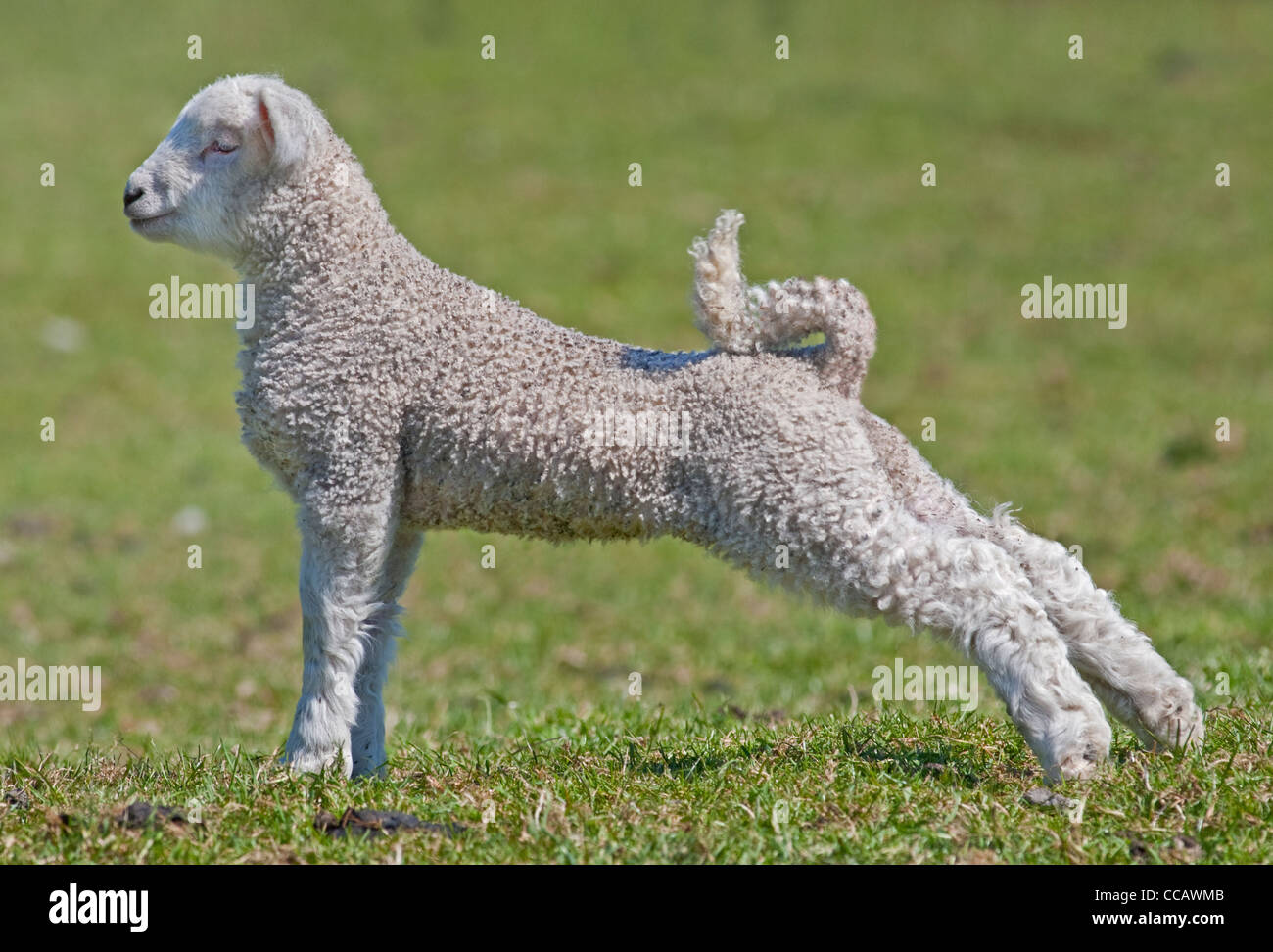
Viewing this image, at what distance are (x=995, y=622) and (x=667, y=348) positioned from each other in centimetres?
1227

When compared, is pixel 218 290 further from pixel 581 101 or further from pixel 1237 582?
pixel 581 101

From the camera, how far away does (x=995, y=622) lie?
4648 millimetres

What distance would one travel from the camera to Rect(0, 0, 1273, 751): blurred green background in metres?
10.2

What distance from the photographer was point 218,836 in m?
4.50

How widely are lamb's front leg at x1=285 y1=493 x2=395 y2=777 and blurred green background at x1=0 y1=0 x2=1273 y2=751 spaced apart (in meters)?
1.45

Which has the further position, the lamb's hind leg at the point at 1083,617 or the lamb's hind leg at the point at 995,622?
the lamb's hind leg at the point at 1083,617

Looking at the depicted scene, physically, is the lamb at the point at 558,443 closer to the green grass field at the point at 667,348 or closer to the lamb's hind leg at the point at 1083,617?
the lamb's hind leg at the point at 1083,617

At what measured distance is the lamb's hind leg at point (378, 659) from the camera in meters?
5.44

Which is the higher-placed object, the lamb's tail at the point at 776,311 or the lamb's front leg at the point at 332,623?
the lamb's tail at the point at 776,311

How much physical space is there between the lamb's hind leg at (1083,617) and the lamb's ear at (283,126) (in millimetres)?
2028

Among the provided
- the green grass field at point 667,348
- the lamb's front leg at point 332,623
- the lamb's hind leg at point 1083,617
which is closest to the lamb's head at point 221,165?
the lamb's front leg at point 332,623

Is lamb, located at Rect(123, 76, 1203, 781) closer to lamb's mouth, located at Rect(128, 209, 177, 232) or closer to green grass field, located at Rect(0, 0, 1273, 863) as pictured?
lamb's mouth, located at Rect(128, 209, 177, 232)

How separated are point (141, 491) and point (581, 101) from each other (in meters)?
12.0

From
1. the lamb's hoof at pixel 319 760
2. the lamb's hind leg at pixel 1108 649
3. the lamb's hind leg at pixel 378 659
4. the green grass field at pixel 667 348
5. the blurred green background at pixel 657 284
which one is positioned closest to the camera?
the green grass field at pixel 667 348
